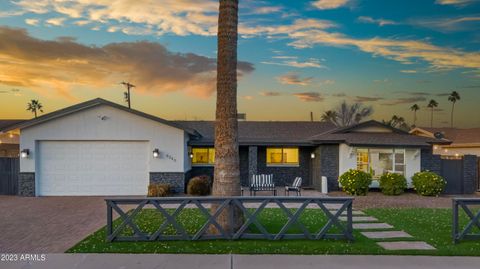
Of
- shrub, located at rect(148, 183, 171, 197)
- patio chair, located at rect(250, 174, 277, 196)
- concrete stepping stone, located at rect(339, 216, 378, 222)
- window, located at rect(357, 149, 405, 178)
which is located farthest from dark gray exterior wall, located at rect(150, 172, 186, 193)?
window, located at rect(357, 149, 405, 178)

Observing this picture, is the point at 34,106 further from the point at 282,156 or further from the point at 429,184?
the point at 429,184

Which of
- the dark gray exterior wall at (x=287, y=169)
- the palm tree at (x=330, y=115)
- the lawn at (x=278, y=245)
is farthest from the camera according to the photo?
the palm tree at (x=330, y=115)

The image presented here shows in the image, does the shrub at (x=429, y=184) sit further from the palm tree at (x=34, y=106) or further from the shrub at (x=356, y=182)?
the palm tree at (x=34, y=106)

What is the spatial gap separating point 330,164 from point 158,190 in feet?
28.6

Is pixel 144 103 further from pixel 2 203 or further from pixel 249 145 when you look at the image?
pixel 2 203

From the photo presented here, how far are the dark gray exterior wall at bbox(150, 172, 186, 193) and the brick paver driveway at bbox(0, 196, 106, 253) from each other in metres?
2.49

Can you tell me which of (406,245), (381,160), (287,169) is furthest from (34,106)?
(406,245)

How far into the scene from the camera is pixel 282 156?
21.8 m

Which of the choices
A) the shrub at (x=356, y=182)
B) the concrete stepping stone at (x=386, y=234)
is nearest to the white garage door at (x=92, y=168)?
the shrub at (x=356, y=182)

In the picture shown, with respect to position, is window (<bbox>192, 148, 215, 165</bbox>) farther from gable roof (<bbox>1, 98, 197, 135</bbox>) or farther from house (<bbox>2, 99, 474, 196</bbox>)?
gable roof (<bbox>1, 98, 197, 135</bbox>)

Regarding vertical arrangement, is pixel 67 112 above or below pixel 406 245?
above

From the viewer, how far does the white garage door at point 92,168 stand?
17.0 m

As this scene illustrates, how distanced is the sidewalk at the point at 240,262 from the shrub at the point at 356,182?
10.4 m

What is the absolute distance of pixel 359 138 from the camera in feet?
62.1
